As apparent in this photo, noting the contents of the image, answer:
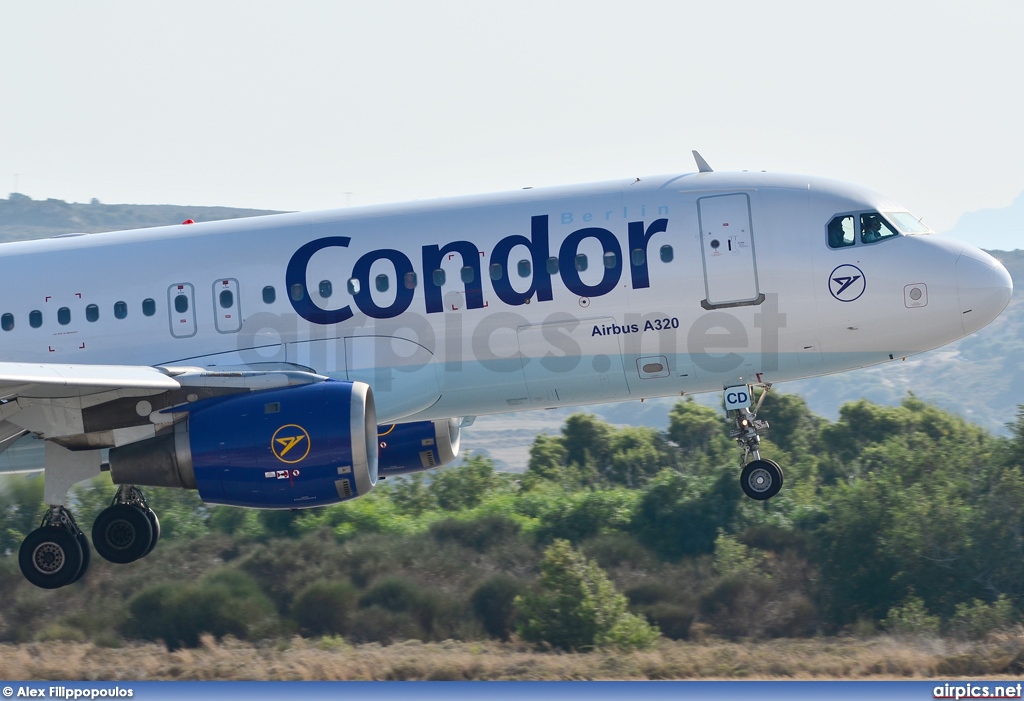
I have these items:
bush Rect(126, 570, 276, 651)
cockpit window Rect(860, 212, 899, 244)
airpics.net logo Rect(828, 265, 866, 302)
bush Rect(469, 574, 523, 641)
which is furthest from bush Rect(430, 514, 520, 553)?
cockpit window Rect(860, 212, 899, 244)

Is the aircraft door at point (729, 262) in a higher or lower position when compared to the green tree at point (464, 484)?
higher

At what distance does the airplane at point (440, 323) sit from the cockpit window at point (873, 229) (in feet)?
0.10

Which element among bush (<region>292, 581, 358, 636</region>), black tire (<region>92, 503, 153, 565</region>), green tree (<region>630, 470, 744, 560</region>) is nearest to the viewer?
black tire (<region>92, 503, 153, 565</region>)

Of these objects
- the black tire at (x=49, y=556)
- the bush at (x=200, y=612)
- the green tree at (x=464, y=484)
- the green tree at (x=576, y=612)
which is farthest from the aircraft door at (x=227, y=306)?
the green tree at (x=464, y=484)

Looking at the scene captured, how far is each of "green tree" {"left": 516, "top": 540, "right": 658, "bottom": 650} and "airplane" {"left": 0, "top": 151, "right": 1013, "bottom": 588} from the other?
5795 millimetres

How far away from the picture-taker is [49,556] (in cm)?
1933

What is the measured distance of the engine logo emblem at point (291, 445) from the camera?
17.3m

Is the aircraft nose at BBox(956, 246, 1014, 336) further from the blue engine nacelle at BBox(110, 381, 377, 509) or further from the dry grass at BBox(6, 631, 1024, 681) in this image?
the blue engine nacelle at BBox(110, 381, 377, 509)

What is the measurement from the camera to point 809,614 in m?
25.8

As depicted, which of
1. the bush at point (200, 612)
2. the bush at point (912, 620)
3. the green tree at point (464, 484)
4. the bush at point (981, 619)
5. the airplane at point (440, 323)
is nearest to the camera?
the airplane at point (440, 323)

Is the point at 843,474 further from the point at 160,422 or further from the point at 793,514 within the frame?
the point at 160,422

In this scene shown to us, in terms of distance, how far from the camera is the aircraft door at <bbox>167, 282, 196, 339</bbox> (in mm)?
19641

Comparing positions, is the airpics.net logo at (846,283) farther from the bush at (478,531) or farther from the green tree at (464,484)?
the green tree at (464,484)

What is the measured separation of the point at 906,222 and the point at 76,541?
13.1m
